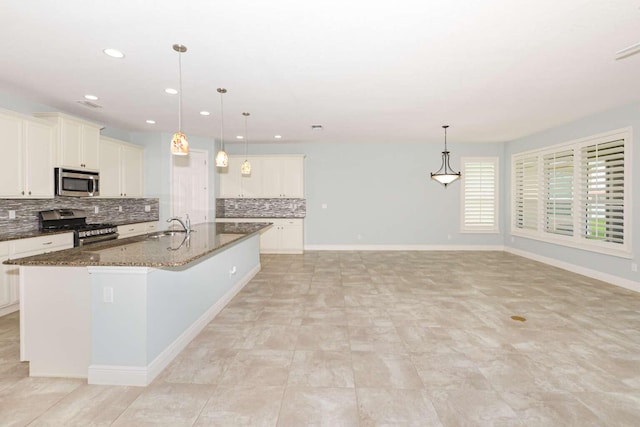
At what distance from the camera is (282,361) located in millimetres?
2701

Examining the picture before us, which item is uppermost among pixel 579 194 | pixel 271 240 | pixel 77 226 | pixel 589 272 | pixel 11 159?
pixel 11 159

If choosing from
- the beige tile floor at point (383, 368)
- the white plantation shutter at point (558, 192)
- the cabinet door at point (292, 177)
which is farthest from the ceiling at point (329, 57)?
the beige tile floor at point (383, 368)

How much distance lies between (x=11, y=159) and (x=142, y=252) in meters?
2.76

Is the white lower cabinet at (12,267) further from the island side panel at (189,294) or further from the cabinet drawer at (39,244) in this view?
the island side panel at (189,294)

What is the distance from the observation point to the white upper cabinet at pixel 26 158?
12.6ft

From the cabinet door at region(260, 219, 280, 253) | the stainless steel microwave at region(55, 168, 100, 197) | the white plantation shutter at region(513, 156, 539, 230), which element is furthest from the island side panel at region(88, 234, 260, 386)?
the white plantation shutter at region(513, 156, 539, 230)

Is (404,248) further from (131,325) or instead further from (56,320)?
(56,320)

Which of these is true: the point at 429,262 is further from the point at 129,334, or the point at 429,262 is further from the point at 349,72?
the point at 129,334

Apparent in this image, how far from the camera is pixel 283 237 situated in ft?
25.5

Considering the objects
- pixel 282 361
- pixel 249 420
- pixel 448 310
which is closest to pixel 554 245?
pixel 448 310

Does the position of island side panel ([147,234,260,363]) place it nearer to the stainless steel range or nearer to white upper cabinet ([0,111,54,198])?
the stainless steel range

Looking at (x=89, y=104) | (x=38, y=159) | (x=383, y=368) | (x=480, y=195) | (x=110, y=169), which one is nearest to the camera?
(x=383, y=368)

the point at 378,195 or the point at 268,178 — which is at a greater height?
the point at 268,178

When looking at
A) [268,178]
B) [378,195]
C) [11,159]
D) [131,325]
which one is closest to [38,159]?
[11,159]
